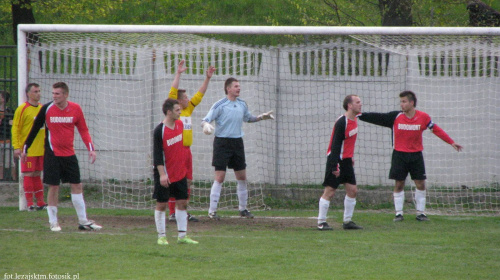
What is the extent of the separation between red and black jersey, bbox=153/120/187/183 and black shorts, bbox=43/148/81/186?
156 cm

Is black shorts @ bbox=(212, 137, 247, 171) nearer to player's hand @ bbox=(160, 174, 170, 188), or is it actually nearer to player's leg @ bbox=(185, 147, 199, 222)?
player's leg @ bbox=(185, 147, 199, 222)

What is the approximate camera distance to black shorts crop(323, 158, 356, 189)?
8.75 m

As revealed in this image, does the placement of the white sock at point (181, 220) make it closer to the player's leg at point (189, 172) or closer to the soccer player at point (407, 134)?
the player's leg at point (189, 172)

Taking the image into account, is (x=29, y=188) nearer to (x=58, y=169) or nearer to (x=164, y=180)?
(x=58, y=169)

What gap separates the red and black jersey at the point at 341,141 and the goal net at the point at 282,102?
3.03 m

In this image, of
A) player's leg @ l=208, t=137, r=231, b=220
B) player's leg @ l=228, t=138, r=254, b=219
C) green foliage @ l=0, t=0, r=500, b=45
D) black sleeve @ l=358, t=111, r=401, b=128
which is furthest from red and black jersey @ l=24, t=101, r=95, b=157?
green foliage @ l=0, t=0, r=500, b=45

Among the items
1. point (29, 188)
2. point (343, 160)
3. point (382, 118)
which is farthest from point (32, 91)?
point (382, 118)

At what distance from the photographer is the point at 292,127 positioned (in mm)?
12203

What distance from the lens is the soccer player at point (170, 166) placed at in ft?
24.0

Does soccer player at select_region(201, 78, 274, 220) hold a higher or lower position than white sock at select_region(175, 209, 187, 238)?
higher

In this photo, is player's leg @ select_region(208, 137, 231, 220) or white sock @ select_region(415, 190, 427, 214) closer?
player's leg @ select_region(208, 137, 231, 220)

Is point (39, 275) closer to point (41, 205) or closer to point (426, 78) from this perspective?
point (41, 205)

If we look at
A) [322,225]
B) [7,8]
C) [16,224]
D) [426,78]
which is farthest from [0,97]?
[426,78]

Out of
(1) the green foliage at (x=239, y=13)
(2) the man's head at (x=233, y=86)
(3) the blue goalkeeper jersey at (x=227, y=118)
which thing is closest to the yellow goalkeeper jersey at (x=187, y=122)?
(3) the blue goalkeeper jersey at (x=227, y=118)
